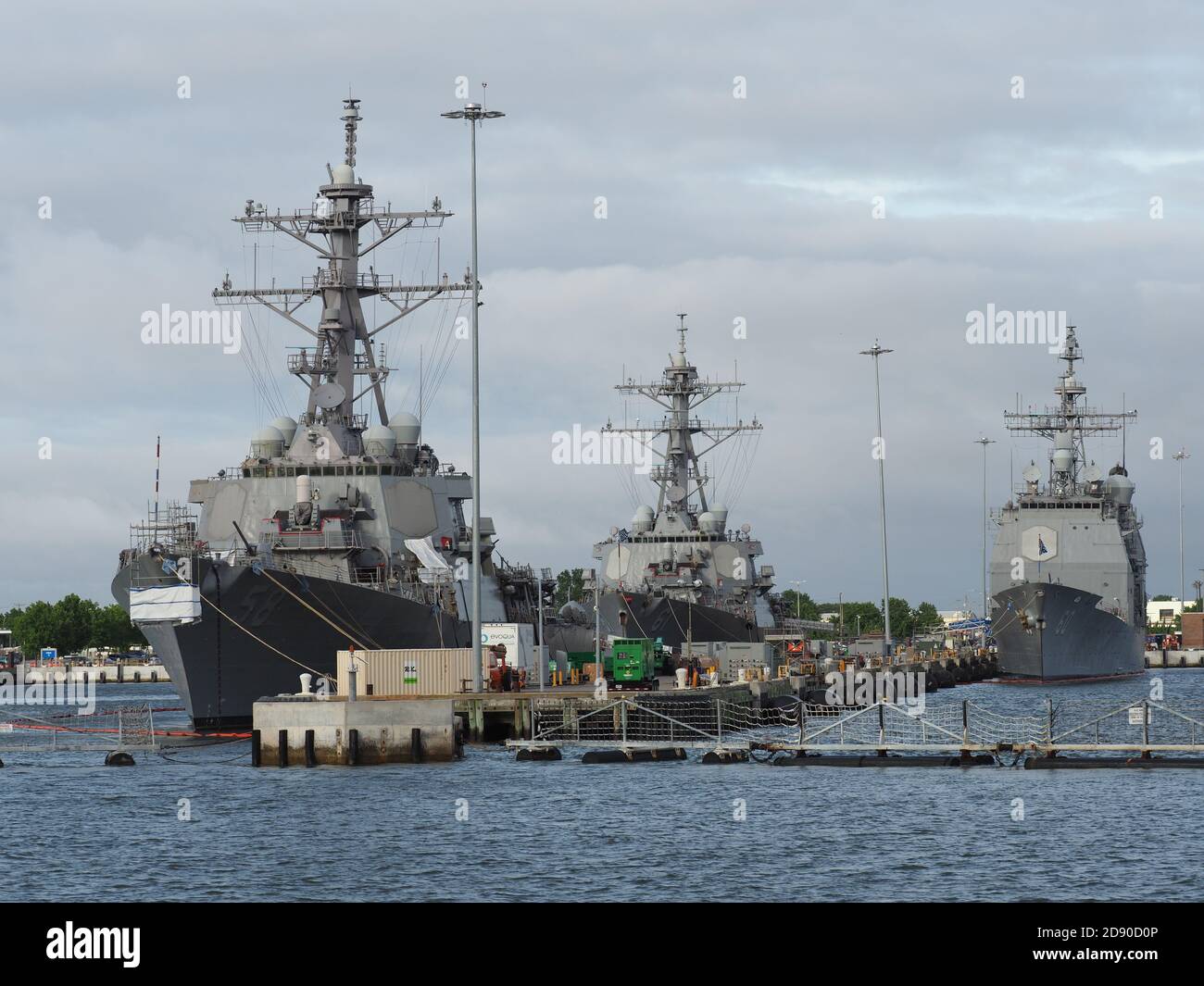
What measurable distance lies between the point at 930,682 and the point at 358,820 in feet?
189

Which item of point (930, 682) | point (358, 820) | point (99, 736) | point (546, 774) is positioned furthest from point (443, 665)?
point (930, 682)

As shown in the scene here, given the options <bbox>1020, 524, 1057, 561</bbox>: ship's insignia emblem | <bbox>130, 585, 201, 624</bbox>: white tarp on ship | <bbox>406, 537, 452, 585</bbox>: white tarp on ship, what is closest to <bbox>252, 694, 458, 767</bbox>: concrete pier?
<bbox>130, 585, 201, 624</bbox>: white tarp on ship

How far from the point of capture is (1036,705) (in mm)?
64938

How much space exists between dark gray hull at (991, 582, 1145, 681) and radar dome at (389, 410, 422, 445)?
3753 centimetres

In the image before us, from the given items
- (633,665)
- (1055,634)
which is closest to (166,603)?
(633,665)

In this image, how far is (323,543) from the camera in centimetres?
5112

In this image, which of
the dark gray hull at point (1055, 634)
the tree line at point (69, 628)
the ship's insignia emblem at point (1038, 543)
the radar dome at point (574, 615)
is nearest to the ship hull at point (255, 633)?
the radar dome at point (574, 615)

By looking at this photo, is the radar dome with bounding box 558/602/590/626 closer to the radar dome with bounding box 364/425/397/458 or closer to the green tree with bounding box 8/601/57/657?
the radar dome with bounding box 364/425/397/458

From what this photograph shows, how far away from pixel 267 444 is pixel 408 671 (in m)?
13.0

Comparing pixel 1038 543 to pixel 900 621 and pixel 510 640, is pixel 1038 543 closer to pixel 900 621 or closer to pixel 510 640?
pixel 510 640

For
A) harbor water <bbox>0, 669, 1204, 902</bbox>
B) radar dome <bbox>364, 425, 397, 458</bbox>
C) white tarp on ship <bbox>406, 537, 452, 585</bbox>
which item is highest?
radar dome <bbox>364, 425, 397, 458</bbox>

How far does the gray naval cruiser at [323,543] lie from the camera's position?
154 ft

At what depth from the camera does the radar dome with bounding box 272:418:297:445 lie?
54.9 meters
